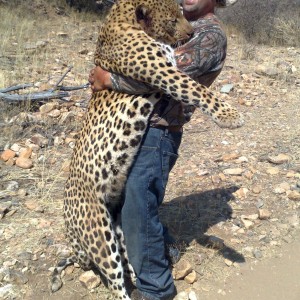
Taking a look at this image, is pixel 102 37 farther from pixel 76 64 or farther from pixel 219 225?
pixel 76 64

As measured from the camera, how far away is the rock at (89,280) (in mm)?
3516

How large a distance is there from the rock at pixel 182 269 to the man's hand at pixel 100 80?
5.24 ft

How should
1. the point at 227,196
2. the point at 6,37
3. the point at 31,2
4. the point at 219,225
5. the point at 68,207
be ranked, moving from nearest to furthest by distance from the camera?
the point at 68,207 → the point at 219,225 → the point at 227,196 → the point at 6,37 → the point at 31,2

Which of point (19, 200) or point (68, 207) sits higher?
point (68, 207)

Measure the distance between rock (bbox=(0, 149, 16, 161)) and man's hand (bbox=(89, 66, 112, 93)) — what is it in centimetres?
258

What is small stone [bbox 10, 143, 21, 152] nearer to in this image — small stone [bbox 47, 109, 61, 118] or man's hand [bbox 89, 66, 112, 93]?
small stone [bbox 47, 109, 61, 118]

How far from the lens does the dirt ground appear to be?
364 cm

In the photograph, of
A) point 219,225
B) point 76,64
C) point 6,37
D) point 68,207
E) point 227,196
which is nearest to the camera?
point 68,207

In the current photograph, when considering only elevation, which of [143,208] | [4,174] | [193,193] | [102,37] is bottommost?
[4,174]

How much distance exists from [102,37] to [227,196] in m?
2.42

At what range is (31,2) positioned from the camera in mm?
12375

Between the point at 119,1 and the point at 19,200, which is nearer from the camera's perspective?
the point at 119,1

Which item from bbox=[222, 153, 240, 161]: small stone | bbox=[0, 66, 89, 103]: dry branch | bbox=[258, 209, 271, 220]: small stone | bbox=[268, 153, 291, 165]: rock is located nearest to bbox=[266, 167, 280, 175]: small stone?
bbox=[268, 153, 291, 165]: rock

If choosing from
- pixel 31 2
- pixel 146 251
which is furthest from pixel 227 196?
pixel 31 2
